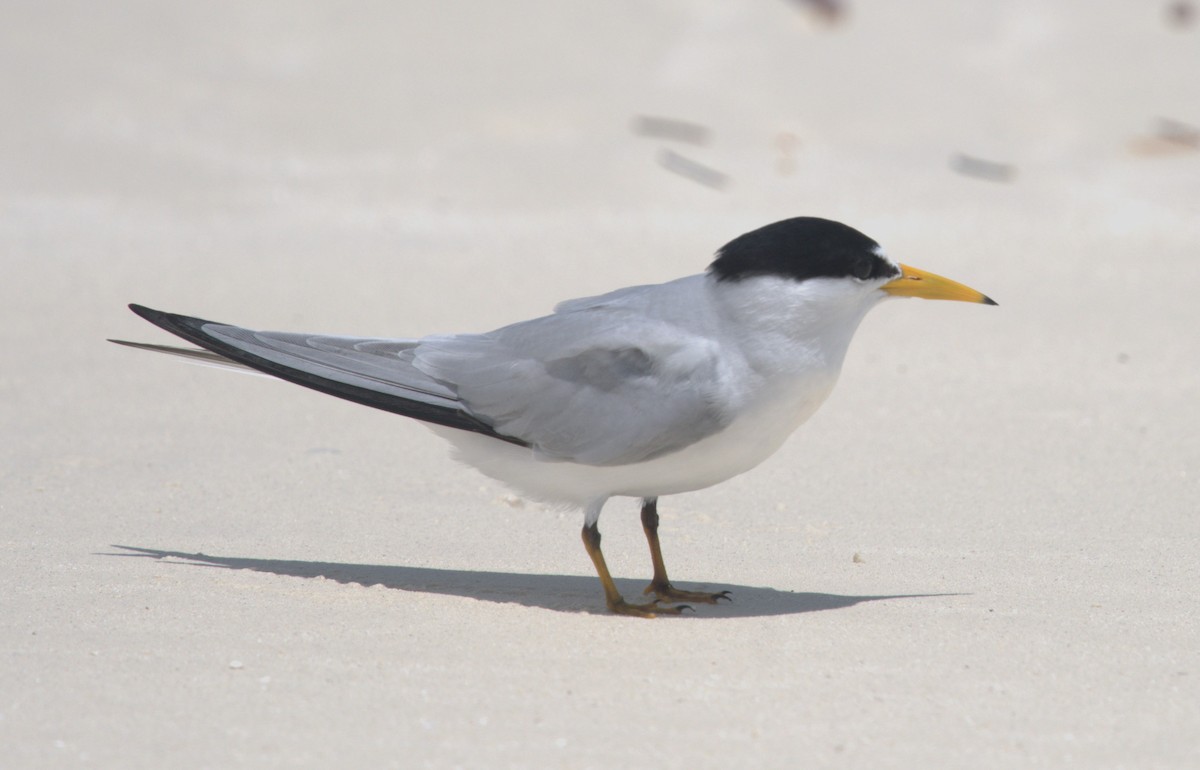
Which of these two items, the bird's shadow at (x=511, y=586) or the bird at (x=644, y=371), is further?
the bird's shadow at (x=511, y=586)

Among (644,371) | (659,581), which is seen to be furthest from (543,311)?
(644,371)

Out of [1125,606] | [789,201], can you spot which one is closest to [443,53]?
[789,201]

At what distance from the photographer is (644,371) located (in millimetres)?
4562

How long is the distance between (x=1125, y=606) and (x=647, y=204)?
595 cm

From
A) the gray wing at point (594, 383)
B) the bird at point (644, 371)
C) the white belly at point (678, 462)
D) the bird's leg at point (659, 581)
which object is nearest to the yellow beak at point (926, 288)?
the bird at point (644, 371)

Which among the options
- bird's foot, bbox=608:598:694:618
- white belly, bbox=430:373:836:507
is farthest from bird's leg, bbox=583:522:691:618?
white belly, bbox=430:373:836:507

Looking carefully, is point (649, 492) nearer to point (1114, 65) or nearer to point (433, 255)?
point (433, 255)

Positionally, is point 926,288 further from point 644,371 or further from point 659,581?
point 659,581

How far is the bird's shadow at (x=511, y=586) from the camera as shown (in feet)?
15.3

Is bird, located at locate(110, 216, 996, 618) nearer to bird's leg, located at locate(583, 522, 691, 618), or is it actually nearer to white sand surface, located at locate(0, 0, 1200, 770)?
bird's leg, located at locate(583, 522, 691, 618)

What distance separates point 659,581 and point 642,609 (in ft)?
0.78

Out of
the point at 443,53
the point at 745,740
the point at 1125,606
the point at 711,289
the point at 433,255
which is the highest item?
the point at 443,53

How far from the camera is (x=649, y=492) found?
4.67 meters

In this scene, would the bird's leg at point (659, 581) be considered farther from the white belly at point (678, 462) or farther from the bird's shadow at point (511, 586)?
the white belly at point (678, 462)
